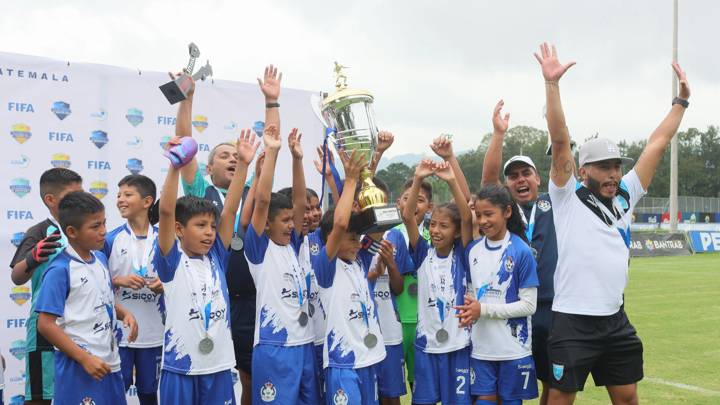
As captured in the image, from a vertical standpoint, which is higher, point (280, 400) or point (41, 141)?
point (41, 141)

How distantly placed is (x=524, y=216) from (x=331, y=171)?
1.46 m

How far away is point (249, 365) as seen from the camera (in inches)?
168

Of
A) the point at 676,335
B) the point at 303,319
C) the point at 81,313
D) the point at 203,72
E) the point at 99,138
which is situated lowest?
the point at 676,335

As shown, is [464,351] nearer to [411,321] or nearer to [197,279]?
[411,321]

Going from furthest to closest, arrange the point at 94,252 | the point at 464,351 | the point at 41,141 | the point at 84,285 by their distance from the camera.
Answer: the point at 41,141, the point at 464,351, the point at 94,252, the point at 84,285

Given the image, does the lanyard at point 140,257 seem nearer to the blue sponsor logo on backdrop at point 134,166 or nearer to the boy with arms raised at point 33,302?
the boy with arms raised at point 33,302

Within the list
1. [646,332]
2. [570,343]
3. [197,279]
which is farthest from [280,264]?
[646,332]

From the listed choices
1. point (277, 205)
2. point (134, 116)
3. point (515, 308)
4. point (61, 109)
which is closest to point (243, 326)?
point (277, 205)

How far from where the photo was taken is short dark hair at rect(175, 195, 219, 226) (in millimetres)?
3543

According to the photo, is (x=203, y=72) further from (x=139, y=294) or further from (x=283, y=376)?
(x=283, y=376)

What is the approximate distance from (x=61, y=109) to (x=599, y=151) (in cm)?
439

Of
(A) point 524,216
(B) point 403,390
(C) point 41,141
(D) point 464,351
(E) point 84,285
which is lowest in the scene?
(B) point 403,390

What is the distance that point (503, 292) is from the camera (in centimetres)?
393

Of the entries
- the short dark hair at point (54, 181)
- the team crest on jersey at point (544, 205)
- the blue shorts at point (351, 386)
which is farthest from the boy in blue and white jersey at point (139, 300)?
the team crest on jersey at point (544, 205)
